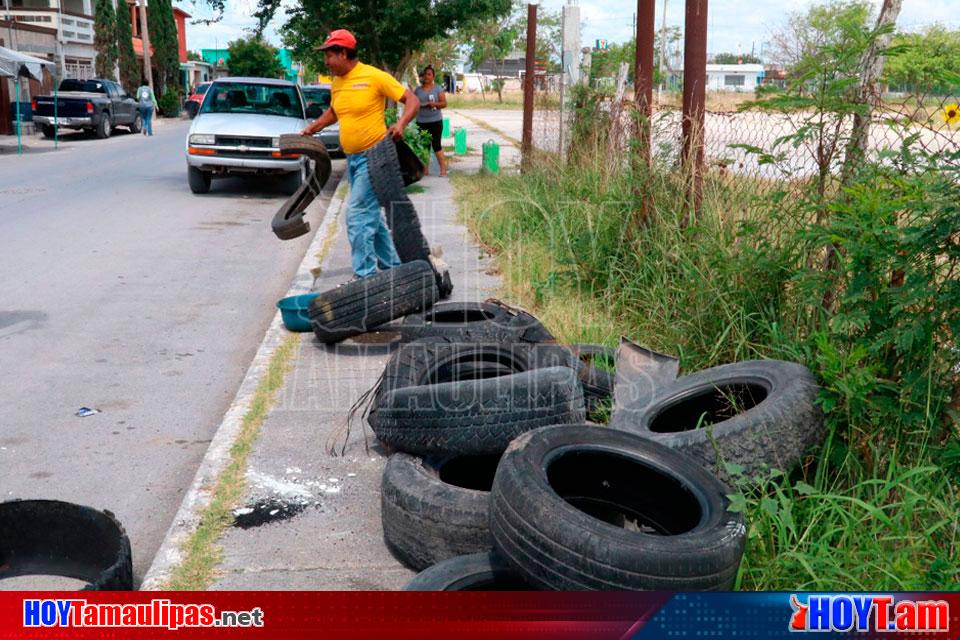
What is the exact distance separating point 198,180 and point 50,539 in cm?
1359

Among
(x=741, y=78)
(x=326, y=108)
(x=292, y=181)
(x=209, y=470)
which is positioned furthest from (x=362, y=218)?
(x=326, y=108)

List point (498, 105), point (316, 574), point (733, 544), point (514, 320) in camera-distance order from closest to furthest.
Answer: point (733, 544) → point (316, 574) → point (514, 320) → point (498, 105)

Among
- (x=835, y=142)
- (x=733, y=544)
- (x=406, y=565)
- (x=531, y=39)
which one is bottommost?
(x=406, y=565)

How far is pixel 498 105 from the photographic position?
67.7 metres

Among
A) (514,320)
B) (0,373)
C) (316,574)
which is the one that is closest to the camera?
(316,574)

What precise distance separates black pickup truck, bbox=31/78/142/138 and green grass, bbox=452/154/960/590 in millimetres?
26242

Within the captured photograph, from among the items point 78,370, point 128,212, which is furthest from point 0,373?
point 128,212

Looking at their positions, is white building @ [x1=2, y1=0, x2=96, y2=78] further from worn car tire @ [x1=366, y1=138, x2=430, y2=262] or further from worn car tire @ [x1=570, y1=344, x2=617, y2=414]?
worn car tire @ [x1=570, y1=344, x2=617, y2=414]

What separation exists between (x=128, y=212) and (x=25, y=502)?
11361 mm

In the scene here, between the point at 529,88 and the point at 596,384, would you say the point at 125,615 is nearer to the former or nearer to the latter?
the point at 596,384

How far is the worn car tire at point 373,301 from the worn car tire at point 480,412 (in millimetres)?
2332

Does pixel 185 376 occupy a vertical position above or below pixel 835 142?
below

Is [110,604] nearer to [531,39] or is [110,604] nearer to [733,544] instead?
[733,544]

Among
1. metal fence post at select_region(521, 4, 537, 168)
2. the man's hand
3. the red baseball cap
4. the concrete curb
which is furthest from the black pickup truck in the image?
the concrete curb
